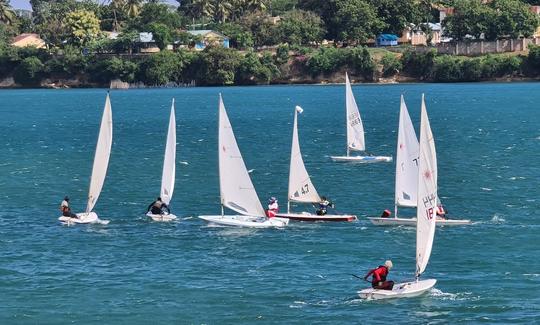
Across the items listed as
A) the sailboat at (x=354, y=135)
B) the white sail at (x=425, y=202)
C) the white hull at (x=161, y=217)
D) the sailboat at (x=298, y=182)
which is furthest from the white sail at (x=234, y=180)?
the sailboat at (x=354, y=135)

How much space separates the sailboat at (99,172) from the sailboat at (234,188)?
805cm

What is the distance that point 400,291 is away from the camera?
51219 millimetres

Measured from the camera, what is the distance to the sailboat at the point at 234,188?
69.6 meters

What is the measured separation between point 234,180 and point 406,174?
10710 mm

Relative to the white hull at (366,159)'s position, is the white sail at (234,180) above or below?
above

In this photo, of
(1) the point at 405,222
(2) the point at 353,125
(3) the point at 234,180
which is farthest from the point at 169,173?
(2) the point at 353,125

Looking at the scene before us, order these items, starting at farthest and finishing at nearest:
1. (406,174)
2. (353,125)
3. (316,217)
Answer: (353,125)
(316,217)
(406,174)

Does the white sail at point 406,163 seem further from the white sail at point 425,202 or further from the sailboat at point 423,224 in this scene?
the sailboat at point 423,224

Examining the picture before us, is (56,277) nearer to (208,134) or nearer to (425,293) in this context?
(425,293)

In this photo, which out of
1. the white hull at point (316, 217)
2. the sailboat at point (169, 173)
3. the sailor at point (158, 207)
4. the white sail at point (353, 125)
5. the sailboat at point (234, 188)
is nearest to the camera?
the sailboat at point (234, 188)

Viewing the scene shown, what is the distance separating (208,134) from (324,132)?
1453cm

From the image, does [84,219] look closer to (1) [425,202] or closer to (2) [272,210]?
(2) [272,210]

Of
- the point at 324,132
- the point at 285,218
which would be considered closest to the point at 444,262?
the point at 285,218

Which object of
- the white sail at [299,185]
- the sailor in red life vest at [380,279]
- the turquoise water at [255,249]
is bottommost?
the turquoise water at [255,249]
